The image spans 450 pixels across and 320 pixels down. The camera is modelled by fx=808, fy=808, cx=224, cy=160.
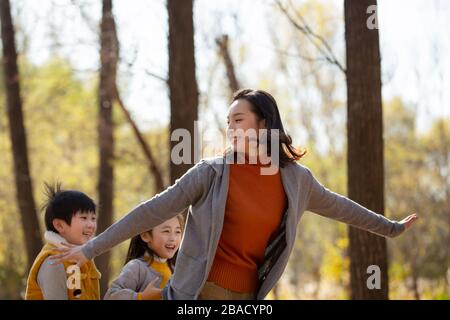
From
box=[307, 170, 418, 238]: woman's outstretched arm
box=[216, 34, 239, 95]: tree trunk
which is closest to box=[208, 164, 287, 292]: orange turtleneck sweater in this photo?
box=[307, 170, 418, 238]: woman's outstretched arm

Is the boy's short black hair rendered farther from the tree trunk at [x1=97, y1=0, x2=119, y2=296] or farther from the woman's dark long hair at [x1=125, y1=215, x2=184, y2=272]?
the tree trunk at [x1=97, y1=0, x2=119, y2=296]

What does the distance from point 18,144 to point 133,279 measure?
8.81 metres

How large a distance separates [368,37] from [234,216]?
11.2 feet

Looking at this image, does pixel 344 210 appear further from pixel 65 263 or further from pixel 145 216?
pixel 65 263

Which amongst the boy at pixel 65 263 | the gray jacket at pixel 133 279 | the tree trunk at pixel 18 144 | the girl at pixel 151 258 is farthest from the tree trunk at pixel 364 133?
the tree trunk at pixel 18 144

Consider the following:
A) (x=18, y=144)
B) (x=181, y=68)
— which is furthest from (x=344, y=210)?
(x=18, y=144)

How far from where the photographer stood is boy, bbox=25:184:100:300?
4605mm

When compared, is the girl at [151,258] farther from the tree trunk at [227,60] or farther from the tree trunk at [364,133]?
the tree trunk at [227,60]

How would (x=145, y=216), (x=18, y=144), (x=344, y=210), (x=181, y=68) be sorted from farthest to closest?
(x=18, y=144)
(x=181, y=68)
(x=344, y=210)
(x=145, y=216)

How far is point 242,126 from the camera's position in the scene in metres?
4.14

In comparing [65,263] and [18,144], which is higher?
[18,144]

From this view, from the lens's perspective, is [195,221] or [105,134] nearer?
[195,221]

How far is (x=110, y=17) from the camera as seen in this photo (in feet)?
42.5

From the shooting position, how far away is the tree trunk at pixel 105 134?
13.1 m
